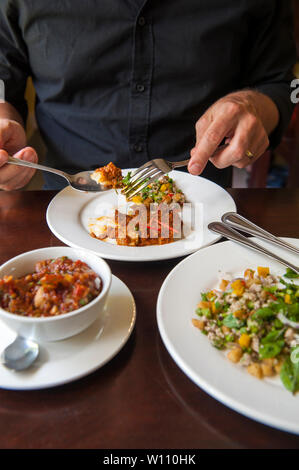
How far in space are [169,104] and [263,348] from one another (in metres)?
1.47

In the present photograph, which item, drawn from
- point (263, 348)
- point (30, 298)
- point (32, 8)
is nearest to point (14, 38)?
point (32, 8)

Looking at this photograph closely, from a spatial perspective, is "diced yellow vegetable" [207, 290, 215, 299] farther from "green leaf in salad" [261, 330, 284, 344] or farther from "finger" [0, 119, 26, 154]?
"finger" [0, 119, 26, 154]

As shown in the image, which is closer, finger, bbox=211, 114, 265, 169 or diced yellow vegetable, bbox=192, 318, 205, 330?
diced yellow vegetable, bbox=192, 318, 205, 330

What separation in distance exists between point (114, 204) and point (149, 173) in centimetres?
23

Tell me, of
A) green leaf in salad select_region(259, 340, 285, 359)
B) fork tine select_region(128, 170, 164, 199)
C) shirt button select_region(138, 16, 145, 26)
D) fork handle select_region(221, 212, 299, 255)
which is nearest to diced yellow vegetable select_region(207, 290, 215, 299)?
green leaf in salad select_region(259, 340, 285, 359)

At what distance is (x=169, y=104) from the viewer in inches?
77.8

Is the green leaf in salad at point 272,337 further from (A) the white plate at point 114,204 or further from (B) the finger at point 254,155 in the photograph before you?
(B) the finger at point 254,155

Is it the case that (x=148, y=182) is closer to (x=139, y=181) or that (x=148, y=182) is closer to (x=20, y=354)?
(x=139, y=181)

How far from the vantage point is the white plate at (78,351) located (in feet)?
2.58

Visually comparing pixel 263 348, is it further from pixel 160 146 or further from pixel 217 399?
pixel 160 146

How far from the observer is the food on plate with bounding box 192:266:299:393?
0.83 meters

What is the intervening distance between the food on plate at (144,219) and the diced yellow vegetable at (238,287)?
0.40 metres

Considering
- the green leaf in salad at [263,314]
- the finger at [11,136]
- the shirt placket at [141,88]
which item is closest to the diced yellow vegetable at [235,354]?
the green leaf in salad at [263,314]

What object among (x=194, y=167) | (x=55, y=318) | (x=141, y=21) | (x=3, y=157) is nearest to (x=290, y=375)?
(x=55, y=318)
